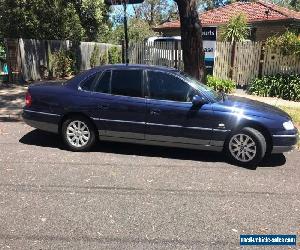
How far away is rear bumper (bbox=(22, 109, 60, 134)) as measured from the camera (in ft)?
24.8

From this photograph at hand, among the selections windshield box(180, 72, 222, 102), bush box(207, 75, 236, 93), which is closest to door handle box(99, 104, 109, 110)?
windshield box(180, 72, 222, 102)

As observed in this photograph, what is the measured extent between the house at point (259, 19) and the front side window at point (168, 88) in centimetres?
1656

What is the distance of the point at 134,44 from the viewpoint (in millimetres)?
17922

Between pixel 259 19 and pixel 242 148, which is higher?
pixel 259 19

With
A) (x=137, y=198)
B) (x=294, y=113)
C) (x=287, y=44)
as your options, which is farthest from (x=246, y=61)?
(x=137, y=198)

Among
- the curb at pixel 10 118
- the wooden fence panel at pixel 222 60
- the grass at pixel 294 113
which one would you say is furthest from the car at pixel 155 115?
the wooden fence panel at pixel 222 60

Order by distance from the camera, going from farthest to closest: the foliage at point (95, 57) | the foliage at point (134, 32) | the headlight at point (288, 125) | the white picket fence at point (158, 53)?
the foliage at point (134, 32) → the foliage at point (95, 57) → the white picket fence at point (158, 53) → the headlight at point (288, 125)

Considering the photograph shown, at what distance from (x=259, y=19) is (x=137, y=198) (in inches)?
815

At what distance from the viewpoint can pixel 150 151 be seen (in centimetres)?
778

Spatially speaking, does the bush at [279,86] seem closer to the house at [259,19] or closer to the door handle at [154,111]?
the house at [259,19]

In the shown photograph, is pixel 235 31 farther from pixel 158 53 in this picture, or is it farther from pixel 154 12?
pixel 154 12

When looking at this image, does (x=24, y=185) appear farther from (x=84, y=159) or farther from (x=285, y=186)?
(x=285, y=186)

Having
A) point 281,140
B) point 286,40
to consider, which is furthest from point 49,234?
point 286,40

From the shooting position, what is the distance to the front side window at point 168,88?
721 cm
